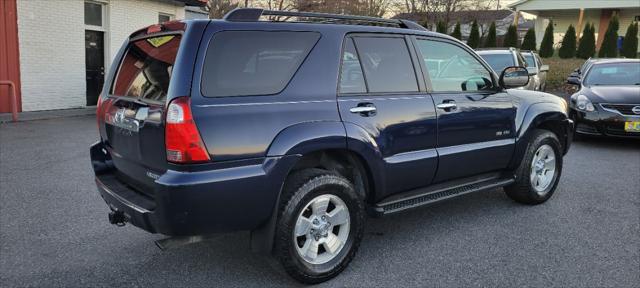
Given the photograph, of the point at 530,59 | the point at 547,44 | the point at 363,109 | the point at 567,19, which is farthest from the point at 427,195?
the point at 567,19

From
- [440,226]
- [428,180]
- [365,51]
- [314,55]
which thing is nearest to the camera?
[314,55]

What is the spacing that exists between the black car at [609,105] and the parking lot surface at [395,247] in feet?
8.59

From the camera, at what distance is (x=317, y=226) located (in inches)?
137

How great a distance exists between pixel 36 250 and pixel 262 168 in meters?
2.08

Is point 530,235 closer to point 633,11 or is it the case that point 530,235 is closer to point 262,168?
point 262,168

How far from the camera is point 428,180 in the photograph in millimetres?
4191

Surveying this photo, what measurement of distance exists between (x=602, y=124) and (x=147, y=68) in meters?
7.60

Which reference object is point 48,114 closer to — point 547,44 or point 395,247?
point 395,247

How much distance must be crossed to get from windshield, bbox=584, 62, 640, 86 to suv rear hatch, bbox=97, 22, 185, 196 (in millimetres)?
8612

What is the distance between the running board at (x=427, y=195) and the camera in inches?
154

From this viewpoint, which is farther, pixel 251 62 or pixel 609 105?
pixel 609 105

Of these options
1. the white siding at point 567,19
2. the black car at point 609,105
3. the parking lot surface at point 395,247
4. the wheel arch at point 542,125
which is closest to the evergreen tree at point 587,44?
the white siding at point 567,19

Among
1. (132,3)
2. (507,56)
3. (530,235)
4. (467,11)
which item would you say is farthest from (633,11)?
(530,235)

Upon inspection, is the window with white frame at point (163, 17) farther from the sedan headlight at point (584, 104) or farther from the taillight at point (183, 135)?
the taillight at point (183, 135)
